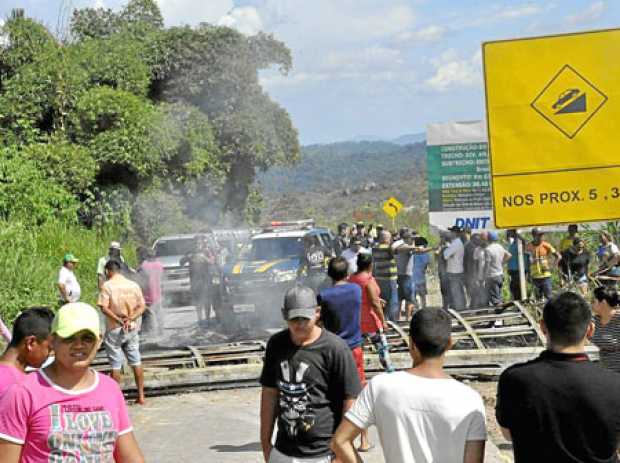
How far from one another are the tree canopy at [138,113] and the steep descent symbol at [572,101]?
1498 cm

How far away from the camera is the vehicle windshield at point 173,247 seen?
24406 mm

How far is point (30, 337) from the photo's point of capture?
4875mm

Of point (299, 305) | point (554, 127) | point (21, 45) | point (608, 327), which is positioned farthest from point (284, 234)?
point (299, 305)

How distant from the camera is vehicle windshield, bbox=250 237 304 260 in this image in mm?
20875

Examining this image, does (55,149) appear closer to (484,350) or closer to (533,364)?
(484,350)

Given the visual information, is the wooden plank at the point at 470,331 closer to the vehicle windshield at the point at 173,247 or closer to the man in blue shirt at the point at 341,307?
the man in blue shirt at the point at 341,307

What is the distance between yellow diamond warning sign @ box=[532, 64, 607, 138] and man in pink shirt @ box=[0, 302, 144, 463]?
439cm

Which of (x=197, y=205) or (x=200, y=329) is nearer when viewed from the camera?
(x=200, y=329)

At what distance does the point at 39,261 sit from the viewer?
1717 centimetres

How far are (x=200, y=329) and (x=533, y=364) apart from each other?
51.6 feet

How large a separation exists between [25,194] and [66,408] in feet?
58.0

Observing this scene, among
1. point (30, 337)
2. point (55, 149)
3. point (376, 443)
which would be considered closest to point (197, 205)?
point (55, 149)

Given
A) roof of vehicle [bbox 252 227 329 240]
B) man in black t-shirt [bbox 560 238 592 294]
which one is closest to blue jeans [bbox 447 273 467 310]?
man in black t-shirt [bbox 560 238 592 294]

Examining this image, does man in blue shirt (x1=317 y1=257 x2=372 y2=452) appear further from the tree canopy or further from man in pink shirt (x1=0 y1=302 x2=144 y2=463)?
the tree canopy
